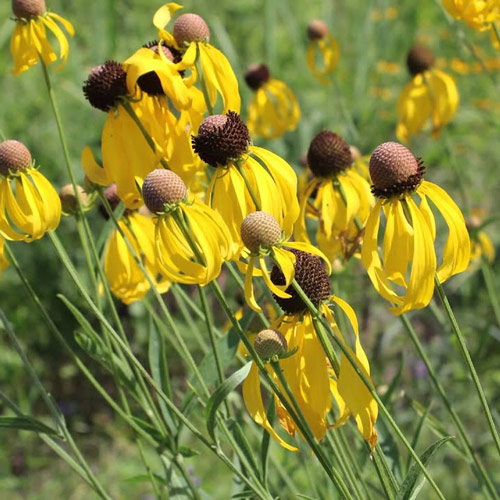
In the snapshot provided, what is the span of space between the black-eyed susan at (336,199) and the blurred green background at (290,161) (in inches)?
21.1

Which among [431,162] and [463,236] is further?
[431,162]

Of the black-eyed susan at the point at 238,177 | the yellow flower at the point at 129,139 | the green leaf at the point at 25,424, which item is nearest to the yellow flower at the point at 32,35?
the yellow flower at the point at 129,139

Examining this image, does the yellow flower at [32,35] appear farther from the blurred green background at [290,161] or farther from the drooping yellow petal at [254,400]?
the blurred green background at [290,161]

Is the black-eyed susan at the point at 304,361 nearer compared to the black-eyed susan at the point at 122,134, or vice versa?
the black-eyed susan at the point at 304,361

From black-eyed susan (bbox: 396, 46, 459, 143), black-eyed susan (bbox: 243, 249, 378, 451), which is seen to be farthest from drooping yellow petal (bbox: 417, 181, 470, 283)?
black-eyed susan (bbox: 396, 46, 459, 143)

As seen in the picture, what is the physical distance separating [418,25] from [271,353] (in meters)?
3.41

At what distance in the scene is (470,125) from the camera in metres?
3.57

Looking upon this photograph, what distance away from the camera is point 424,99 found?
219cm

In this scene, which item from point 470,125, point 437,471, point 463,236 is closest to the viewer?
point 463,236

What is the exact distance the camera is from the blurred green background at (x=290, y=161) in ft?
8.00

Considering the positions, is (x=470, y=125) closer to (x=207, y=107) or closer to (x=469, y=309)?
(x=469, y=309)

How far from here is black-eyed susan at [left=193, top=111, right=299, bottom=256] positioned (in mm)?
1042

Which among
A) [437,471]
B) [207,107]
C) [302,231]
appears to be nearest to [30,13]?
[207,107]

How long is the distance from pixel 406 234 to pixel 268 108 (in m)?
1.41
